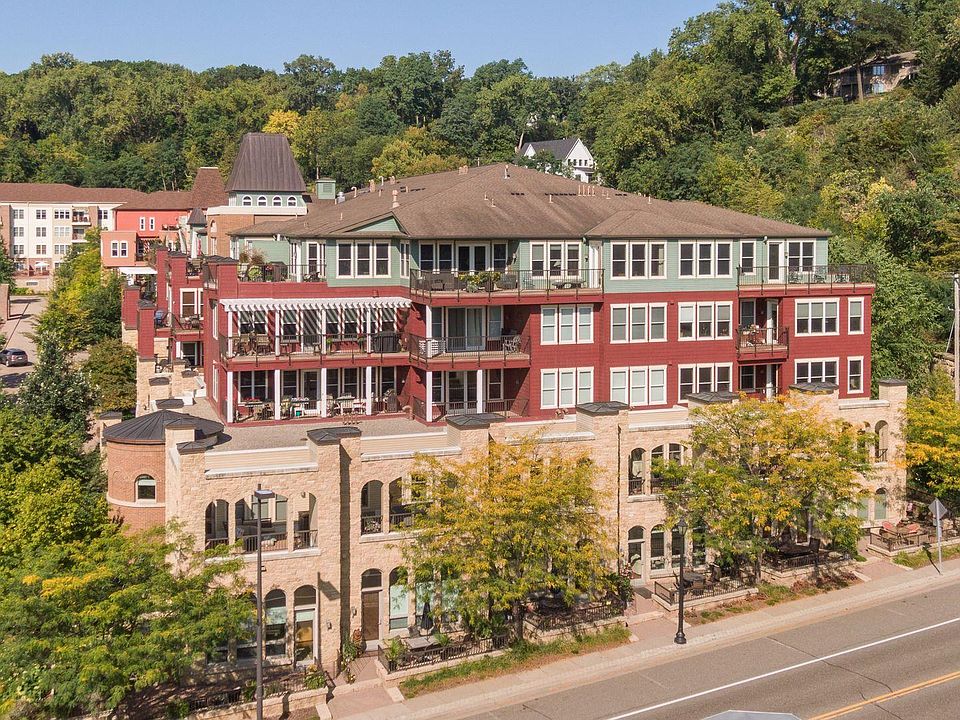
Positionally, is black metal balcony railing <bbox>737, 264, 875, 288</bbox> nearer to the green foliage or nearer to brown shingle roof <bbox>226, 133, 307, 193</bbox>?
brown shingle roof <bbox>226, 133, 307, 193</bbox>

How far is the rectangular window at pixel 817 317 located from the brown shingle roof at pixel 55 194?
111m

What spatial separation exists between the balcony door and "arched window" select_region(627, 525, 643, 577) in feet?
36.9

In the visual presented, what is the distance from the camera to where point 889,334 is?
6081 centimetres

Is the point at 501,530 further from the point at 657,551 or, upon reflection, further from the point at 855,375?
the point at 855,375

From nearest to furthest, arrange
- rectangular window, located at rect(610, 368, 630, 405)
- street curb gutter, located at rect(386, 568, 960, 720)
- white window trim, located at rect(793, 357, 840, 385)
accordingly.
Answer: street curb gutter, located at rect(386, 568, 960, 720) < rectangular window, located at rect(610, 368, 630, 405) < white window trim, located at rect(793, 357, 840, 385)

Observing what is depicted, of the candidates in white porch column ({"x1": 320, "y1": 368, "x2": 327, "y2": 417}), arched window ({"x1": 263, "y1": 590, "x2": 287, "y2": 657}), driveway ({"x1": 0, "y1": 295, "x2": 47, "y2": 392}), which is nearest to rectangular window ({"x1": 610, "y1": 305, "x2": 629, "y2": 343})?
white porch column ({"x1": 320, "y1": 368, "x2": 327, "y2": 417})

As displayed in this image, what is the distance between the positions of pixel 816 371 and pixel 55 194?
12138 centimetres

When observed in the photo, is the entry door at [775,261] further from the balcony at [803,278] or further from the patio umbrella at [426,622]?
the patio umbrella at [426,622]

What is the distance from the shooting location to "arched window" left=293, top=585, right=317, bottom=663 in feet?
115

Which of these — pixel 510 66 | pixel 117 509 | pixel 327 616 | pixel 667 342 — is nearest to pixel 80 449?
pixel 117 509

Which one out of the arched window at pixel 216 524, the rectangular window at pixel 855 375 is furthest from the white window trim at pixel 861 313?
the arched window at pixel 216 524

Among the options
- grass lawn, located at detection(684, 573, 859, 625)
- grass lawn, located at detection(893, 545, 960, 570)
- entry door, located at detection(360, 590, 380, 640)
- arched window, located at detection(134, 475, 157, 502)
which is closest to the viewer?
entry door, located at detection(360, 590, 380, 640)

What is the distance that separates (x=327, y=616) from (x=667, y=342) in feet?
71.9

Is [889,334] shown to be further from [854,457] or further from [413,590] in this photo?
[413,590]
